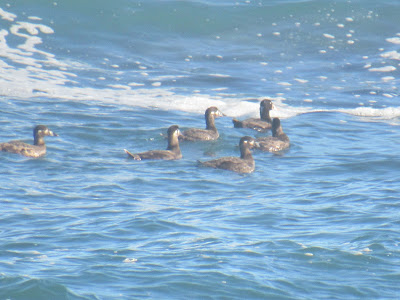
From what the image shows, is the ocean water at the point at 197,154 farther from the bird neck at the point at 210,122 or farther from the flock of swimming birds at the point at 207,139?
the bird neck at the point at 210,122

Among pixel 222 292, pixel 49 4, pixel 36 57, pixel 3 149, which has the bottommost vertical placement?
pixel 222 292

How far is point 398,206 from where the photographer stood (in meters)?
11.3

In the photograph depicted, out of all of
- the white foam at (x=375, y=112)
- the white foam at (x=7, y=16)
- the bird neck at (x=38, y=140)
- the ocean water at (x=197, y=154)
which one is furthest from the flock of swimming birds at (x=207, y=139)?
the white foam at (x=7, y=16)

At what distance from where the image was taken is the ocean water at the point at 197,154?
27.9 ft

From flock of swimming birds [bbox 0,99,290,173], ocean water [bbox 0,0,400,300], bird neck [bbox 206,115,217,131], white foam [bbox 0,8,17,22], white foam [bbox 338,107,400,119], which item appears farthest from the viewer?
white foam [bbox 0,8,17,22]

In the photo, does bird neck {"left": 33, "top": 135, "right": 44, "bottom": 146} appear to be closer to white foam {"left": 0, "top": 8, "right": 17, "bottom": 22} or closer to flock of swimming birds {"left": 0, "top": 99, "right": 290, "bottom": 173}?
flock of swimming birds {"left": 0, "top": 99, "right": 290, "bottom": 173}

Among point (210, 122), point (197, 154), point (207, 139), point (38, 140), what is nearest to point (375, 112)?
point (210, 122)

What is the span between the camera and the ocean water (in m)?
8.51

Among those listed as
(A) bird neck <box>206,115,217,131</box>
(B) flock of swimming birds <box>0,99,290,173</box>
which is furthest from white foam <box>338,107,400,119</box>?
(A) bird neck <box>206,115,217,131</box>

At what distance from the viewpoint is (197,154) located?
15.5m

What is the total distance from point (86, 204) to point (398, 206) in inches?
169

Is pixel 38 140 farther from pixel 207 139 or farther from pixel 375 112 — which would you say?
pixel 375 112

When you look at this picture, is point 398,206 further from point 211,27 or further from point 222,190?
point 211,27

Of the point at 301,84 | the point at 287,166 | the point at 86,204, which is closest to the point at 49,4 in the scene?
the point at 301,84
